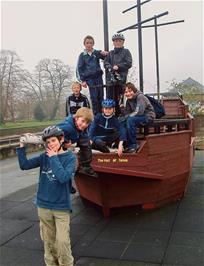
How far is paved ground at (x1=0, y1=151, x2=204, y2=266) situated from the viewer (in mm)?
4637

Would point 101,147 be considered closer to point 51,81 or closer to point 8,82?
point 8,82

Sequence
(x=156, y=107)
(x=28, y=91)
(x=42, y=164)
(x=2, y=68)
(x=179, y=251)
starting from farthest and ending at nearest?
(x=28, y=91), (x=2, y=68), (x=156, y=107), (x=179, y=251), (x=42, y=164)

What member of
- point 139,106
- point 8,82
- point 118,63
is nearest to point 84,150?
point 139,106

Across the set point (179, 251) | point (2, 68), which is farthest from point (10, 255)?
point (2, 68)

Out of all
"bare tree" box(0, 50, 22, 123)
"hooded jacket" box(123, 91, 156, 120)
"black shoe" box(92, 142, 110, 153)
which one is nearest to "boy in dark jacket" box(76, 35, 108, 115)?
"hooded jacket" box(123, 91, 156, 120)

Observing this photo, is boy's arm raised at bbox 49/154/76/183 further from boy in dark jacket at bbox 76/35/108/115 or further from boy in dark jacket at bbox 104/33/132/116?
boy in dark jacket at bbox 76/35/108/115

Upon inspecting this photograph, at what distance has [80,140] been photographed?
493 cm

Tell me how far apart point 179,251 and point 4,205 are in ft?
Result: 13.3

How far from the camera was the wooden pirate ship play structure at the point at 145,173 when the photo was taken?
19.0ft

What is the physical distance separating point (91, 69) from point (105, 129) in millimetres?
1481

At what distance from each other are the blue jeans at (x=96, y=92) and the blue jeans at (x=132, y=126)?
1.38 metres

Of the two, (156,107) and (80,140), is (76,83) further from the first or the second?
(80,140)

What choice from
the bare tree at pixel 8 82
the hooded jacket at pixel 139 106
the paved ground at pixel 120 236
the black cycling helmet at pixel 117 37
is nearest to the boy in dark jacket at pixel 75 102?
the hooded jacket at pixel 139 106

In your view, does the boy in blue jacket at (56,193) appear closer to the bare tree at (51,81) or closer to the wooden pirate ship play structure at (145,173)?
the wooden pirate ship play structure at (145,173)
